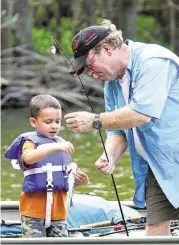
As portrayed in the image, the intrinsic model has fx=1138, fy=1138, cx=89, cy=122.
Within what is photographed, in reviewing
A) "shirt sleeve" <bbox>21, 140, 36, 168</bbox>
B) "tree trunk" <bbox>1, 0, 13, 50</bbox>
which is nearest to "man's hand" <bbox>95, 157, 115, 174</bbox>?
"shirt sleeve" <bbox>21, 140, 36, 168</bbox>

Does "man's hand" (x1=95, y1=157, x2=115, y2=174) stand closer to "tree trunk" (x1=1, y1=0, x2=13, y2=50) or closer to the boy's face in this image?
the boy's face

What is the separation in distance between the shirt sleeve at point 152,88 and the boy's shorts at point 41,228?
1.11 m

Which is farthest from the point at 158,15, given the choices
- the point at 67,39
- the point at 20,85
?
the point at 20,85

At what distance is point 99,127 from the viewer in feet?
21.2

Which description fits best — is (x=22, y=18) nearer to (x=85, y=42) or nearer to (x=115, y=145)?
(x=115, y=145)

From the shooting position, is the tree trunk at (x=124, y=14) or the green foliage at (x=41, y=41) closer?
the green foliage at (x=41, y=41)

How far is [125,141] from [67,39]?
25.0 meters

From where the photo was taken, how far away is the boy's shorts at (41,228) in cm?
716

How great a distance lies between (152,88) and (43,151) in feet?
2.84

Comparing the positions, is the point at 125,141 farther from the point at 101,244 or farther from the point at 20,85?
the point at 20,85

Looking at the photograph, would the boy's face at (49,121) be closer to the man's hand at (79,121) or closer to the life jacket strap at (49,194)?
the life jacket strap at (49,194)

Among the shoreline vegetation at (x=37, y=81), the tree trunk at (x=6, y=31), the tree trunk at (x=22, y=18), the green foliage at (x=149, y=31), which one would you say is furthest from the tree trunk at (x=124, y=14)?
the green foliage at (x=149, y=31)

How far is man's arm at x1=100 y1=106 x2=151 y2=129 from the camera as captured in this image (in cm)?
648

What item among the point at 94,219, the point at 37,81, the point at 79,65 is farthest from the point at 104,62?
the point at 37,81
